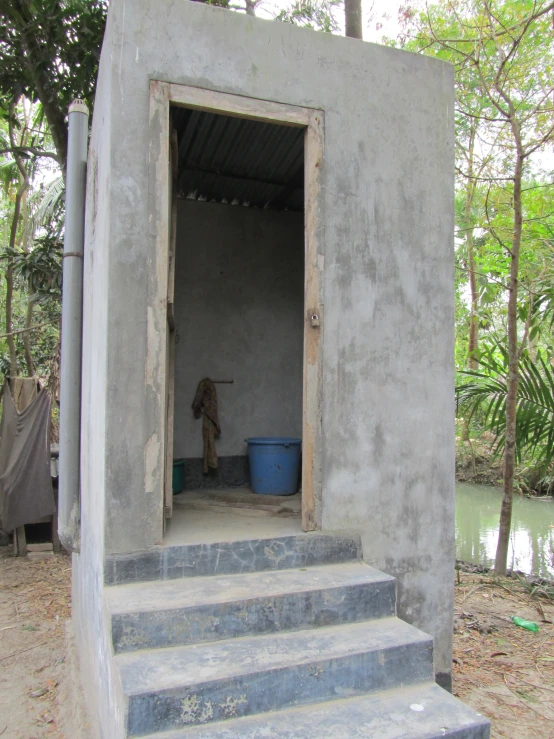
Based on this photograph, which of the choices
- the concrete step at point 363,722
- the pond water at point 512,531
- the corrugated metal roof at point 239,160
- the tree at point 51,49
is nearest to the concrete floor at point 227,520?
the concrete step at point 363,722

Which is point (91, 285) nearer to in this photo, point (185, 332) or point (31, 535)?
point (185, 332)

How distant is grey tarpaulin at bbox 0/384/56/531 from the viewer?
7.39 meters

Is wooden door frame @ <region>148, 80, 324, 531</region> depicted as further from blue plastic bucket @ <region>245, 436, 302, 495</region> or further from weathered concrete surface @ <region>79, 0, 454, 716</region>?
blue plastic bucket @ <region>245, 436, 302, 495</region>

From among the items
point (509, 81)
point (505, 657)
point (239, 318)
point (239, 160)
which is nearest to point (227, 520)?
point (505, 657)

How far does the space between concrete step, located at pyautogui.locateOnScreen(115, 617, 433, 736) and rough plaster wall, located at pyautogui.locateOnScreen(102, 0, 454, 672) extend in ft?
2.28

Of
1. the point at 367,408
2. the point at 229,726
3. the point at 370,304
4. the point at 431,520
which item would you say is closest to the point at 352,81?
the point at 370,304

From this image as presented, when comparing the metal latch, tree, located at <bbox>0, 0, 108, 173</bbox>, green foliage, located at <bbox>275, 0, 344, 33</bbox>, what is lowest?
the metal latch

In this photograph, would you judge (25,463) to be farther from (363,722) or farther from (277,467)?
(363,722)

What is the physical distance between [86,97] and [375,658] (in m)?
6.15

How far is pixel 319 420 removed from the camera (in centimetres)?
332

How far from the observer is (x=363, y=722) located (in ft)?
7.53

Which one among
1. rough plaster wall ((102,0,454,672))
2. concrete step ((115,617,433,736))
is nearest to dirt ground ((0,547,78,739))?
concrete step ((115,617,433,736))

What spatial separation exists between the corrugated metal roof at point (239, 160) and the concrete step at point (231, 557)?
8.57ft

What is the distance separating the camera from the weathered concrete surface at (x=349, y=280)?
2.98m
